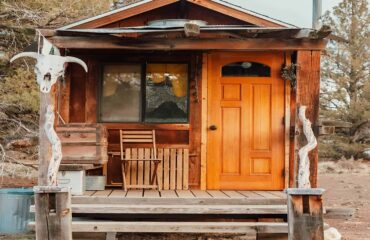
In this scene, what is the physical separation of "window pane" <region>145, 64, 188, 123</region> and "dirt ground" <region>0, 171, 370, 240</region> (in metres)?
1.96

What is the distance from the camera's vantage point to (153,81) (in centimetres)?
954

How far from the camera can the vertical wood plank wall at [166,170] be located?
30.4 feet

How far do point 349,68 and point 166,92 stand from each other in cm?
2019

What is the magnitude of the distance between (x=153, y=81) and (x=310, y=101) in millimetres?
2814

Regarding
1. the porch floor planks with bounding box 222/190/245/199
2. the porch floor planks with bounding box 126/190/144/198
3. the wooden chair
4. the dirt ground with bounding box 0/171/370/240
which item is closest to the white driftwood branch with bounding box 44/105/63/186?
the porch floor planks with bounding box 126/190/144/198

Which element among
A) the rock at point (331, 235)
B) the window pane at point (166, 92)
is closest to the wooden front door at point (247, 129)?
the window pane at point (166, 92)

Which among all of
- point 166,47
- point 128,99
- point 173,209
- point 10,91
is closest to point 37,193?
point 173,209

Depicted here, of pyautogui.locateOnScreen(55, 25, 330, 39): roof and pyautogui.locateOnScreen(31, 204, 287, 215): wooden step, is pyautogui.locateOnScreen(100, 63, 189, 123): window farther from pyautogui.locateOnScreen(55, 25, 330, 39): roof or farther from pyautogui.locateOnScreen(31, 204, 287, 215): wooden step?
pyautogui.locateOnScreen(31, 204, 287, 215): wooden step

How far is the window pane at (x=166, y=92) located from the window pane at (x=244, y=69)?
701 millimetres

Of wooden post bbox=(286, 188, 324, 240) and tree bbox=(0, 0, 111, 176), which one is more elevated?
tree bbox=(0, 0, 111, 176)

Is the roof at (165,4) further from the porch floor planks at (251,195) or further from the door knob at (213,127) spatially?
the porch floor planks at (251,195)

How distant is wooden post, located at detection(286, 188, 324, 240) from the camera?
5820 millimetres

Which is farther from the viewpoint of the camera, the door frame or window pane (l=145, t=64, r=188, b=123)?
window pane (l=145, t=64, r=188, b=123)

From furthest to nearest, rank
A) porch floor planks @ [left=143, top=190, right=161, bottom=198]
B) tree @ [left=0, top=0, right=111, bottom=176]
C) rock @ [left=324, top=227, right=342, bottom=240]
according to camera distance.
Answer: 1. tree @ [left=0, top=0, right=111, bottom=176]
2. rock @ [left=324, top=227, right=342, bottom=240]
3. porch floor planks @ [left=143, top=190, right=161, bottom=198]
